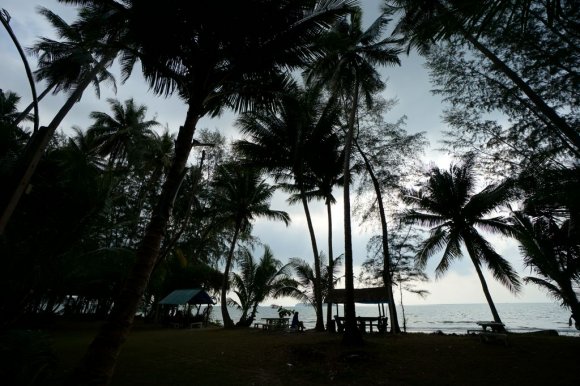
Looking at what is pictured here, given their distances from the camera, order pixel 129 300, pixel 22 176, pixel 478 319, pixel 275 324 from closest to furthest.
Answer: pixel 22 176 < pixel 129 300 < pixel 275 324 < pixel 478 319

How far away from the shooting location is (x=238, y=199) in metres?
20.7

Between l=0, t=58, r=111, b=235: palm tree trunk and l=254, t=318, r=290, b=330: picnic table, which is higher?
l=0, t=58, r=111, b=235: palm tree trunk

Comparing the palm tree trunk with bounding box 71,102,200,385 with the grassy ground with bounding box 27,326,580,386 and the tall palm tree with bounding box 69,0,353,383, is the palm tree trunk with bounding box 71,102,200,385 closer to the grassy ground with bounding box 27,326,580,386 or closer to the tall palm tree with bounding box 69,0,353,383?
the tall palm tree with bounding box 69,0,353,383

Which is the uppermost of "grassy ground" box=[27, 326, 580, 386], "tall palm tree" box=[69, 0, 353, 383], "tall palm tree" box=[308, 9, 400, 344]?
"tall palm tree" box=[308, 9, 400, 344]

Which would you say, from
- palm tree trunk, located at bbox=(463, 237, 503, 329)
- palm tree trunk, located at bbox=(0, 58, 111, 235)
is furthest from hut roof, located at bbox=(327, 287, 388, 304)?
palm tree trunk, located at bbox=(0, 58, 111, 235)

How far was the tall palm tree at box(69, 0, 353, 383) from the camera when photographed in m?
4.50

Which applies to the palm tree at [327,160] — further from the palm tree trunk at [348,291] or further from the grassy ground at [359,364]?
the grassy ground at [359,364]

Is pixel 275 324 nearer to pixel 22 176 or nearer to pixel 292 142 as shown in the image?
pixel 292 142

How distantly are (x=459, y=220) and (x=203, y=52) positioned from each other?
15580 mm

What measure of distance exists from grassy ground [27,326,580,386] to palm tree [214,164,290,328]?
10811 mm

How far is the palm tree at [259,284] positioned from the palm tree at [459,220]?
940 cm

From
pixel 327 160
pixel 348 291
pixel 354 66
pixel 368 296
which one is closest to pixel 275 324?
pixel 368 296

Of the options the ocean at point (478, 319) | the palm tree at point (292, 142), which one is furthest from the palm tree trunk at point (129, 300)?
the ocean at point (478, 319)

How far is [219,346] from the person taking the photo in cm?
1074
